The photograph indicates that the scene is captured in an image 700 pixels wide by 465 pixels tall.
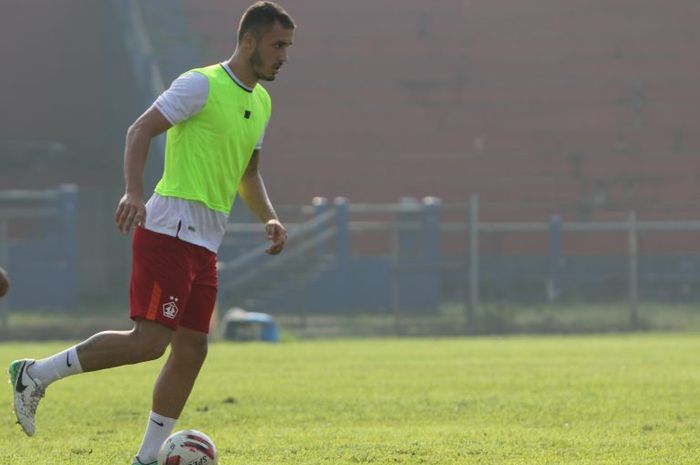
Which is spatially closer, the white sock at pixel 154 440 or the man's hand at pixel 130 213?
the man's hand at pixel 130 213

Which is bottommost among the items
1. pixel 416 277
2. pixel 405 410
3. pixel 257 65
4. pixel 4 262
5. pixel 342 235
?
pixel 405 410

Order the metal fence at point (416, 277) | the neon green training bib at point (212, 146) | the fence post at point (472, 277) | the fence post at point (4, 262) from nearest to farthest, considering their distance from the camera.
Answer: the neon green training bib at point (212, 146)
the fence post at point (4, 262)
the fence post at point (472, 277)
the metal fence at point (416, 277)

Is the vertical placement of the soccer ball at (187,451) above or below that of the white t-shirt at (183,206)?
below

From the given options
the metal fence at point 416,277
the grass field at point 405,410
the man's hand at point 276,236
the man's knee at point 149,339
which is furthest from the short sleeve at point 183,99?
the metal fence at point 416,277

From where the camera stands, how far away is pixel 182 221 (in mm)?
7547

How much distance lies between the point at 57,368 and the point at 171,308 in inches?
25.2

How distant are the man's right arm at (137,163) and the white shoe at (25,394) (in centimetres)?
89

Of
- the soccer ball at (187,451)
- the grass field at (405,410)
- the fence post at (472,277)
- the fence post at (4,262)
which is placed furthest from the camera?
the fence post at (472,277)

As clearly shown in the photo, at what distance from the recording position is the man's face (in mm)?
7688

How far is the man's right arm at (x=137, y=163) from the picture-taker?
7.13m

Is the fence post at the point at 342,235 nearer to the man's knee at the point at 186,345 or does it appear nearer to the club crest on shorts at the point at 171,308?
the man's knee at the point at 186,345

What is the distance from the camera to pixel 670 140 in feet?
132

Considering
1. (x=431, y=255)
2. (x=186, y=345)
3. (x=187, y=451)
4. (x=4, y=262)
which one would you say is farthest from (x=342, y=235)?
(x=187, y=451)

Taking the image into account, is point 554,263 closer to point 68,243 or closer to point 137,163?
point 68,243
